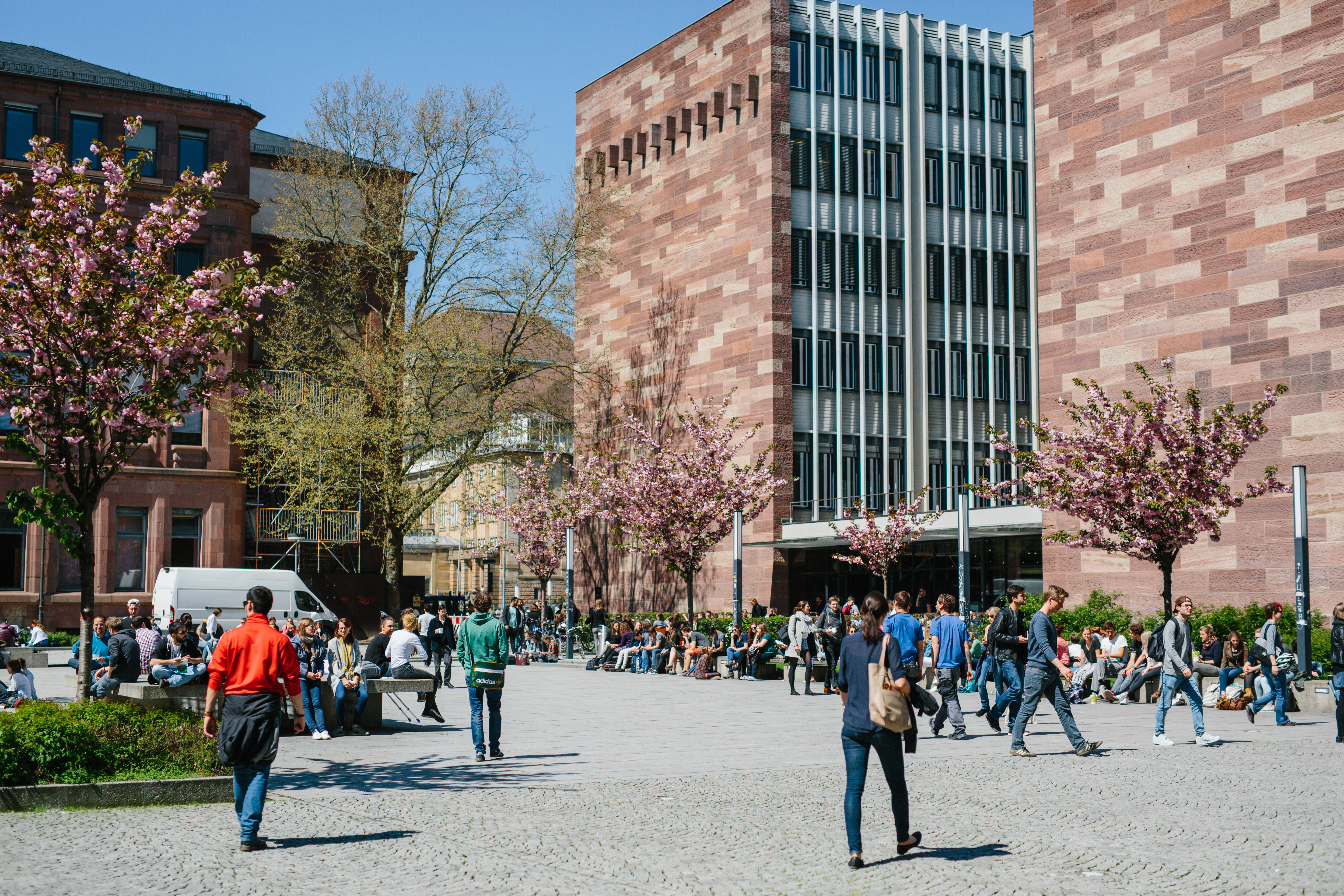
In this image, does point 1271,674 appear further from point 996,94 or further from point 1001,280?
point 996,94

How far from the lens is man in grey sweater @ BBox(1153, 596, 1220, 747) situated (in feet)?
50.6

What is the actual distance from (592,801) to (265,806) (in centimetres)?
259

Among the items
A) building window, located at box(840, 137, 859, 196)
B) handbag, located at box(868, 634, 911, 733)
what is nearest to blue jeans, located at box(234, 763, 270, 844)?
handbag, located at box(868, 634, 911, 733)

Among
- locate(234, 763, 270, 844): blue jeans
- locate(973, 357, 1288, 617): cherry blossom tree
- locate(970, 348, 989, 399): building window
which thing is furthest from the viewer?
locate(970, 348, 989, 399): building window

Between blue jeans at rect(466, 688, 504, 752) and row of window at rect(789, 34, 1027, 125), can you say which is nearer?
blue jeans at rect(466, 688, 504, 752)

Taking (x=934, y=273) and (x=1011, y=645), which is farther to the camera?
(x=934, y=273)

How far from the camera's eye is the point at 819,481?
4662cm

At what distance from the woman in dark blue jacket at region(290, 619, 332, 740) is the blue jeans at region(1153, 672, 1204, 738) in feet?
30.7

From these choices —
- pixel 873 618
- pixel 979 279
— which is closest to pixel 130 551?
pixel 979 279

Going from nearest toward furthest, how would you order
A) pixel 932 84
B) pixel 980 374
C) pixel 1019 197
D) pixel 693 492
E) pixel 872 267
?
pixel 693 492 → pixel 872 267 → pixel 932 84 → pixel 980 374 → pixel 1019 197

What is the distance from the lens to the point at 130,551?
4619 centimetres

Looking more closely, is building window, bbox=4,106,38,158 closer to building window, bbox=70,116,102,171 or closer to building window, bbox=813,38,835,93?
building window, bbox=70,116,102,171

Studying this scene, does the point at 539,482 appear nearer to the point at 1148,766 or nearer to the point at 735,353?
the point at 735,353

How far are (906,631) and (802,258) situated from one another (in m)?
32.0
